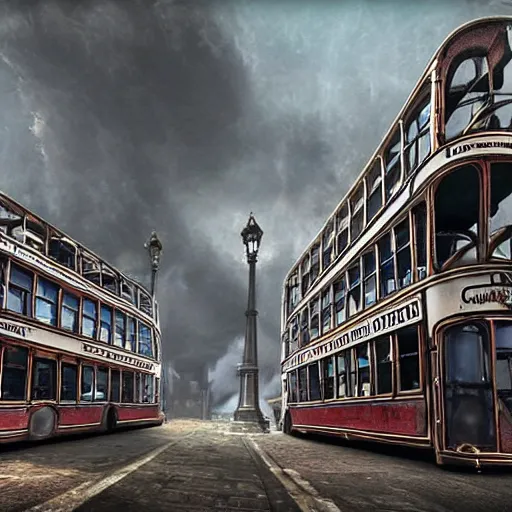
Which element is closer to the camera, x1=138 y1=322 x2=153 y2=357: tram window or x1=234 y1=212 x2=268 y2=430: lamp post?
x1=138 y1=322 x2=153 y2=357: tram window

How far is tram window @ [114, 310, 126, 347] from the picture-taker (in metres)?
16.9

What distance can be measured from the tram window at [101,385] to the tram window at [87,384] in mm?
338

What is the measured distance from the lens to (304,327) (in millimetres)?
16219

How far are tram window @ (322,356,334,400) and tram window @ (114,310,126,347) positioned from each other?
669 centimetres

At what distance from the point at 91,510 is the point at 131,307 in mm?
14368

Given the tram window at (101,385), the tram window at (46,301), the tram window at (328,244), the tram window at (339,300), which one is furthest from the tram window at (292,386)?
the tram window at (46,301)

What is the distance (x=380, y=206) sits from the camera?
10828 mm

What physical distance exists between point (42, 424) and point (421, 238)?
8688mm

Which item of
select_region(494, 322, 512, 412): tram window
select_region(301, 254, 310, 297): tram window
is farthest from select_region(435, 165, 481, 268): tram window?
select_region(301, 254, 310, 297): tram window

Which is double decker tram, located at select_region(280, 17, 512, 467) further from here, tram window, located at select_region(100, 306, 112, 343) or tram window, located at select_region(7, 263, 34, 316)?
tram window, located at select_region(100, 306, 112, 343)

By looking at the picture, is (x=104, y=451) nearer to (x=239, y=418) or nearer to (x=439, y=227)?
(x=439, y=227)

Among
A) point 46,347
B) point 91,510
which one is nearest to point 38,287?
point 46,347

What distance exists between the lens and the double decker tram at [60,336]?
35.4ft

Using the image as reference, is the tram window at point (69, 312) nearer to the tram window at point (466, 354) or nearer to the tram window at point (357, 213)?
the tram window at point (357, 213)
